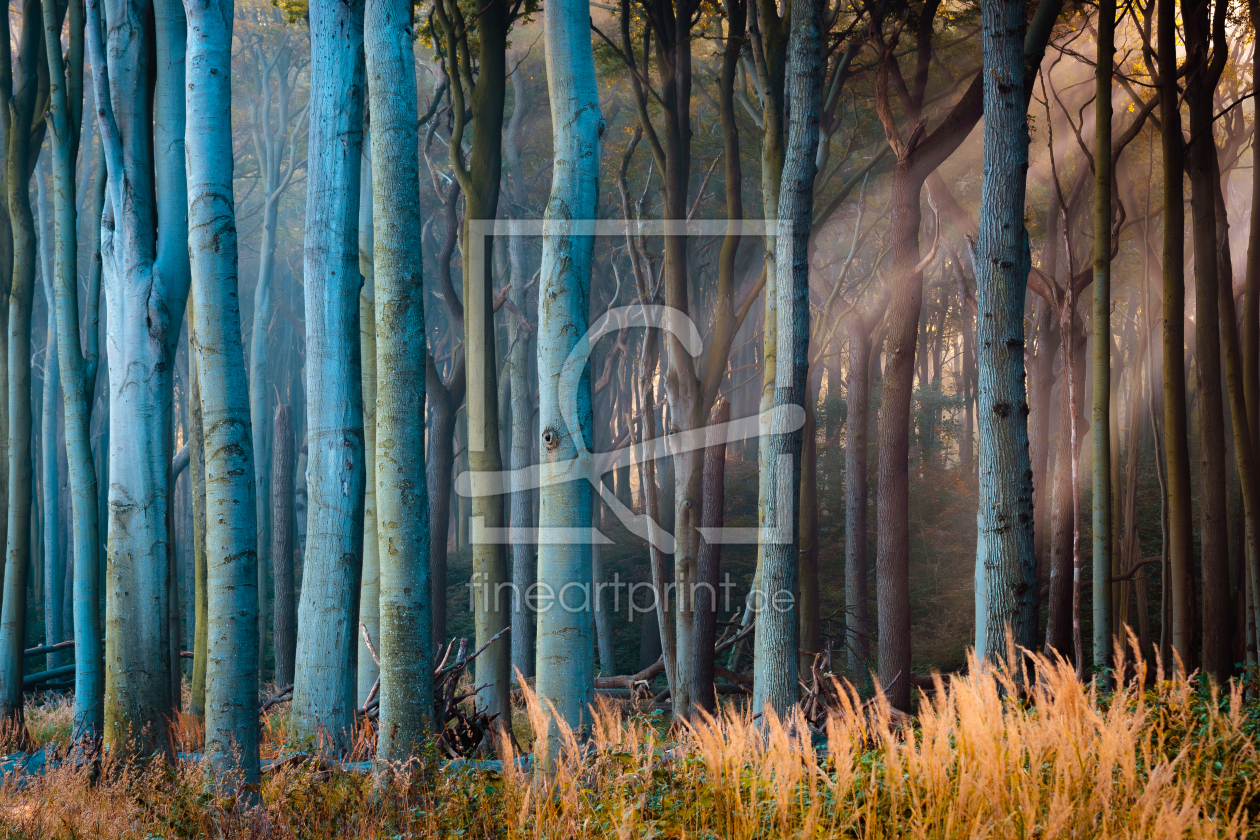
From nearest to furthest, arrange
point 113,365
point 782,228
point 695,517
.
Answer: point 113,365 < point 782,228 < point 695,517

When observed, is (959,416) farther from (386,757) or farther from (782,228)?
(386,757)

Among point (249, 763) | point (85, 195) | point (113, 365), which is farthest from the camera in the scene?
point (85, 195)

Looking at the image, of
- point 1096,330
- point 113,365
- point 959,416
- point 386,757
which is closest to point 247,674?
point 386,757

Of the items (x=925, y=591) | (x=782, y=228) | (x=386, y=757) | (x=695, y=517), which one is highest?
(x=782, y=228)

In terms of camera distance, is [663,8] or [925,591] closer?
[663,8]

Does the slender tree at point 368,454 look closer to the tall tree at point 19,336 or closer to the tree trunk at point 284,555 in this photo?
the tall tree at point 19,336

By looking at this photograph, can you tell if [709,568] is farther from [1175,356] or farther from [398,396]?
[398,396]

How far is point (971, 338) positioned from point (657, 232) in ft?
51.8

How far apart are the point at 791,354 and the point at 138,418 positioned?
4758mm

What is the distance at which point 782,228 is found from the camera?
667 cm

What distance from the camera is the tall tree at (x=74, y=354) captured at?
6750 mm

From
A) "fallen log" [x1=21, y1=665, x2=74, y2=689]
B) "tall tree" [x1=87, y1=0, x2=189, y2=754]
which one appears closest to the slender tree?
"tall tree" [x1=87, y1=0, x2=189, y2=754]

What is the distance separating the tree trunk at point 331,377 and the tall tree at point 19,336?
4.25 m

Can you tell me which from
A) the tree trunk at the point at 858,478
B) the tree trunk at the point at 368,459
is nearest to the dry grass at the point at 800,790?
the tree trunk at the point at 368,459
